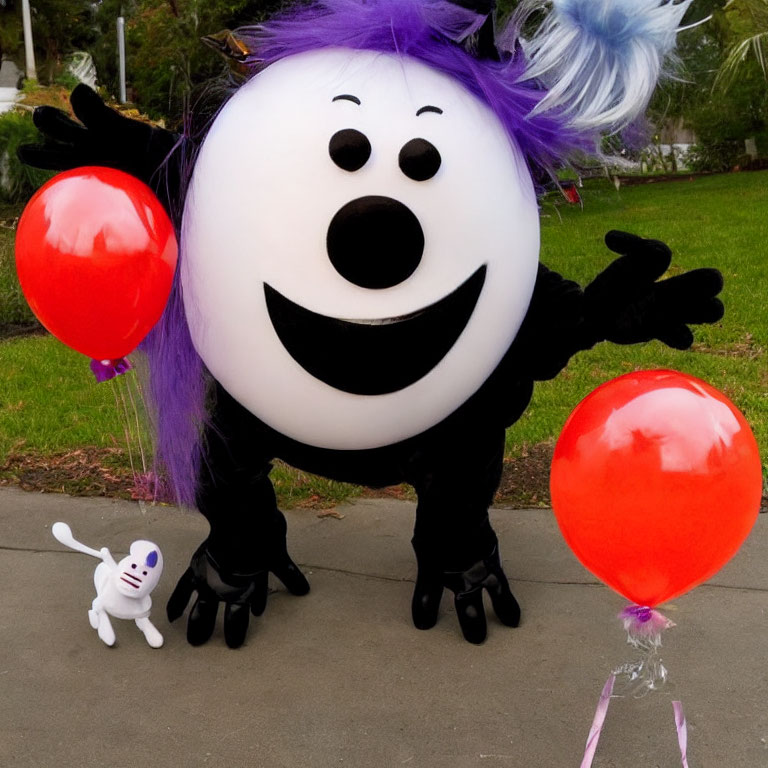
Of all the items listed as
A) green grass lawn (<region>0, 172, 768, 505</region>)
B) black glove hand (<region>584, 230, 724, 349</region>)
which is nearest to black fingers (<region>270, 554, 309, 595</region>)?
green grass lawn (<region>0, 172, 768, 505</region>)

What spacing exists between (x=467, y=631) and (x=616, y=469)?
110 centimetres

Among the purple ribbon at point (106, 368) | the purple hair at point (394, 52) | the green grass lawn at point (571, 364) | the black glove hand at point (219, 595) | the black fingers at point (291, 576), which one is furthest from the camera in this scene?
the green grass lawn at point (571, 364)

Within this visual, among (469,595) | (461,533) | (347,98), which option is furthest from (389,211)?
(469,595)

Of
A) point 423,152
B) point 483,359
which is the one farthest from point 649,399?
point 423,152

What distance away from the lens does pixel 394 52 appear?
2471 millimetres

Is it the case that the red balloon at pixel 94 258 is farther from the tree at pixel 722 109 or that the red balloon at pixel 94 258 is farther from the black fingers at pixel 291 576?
the tree at pixel 722 109

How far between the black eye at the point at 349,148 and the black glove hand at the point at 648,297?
2.09ft

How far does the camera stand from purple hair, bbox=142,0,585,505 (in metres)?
2.46

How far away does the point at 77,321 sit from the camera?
234 centimetres

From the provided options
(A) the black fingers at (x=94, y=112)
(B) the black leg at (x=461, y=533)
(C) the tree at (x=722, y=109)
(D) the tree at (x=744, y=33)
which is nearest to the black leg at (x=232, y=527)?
(B) the black leg at (x=461, y=533)

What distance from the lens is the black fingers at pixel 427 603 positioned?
309 centimetres

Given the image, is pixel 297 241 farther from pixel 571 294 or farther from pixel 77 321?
pixel 571 294

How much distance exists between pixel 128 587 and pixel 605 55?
1992 mm

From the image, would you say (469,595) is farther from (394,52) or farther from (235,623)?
(394,52)
